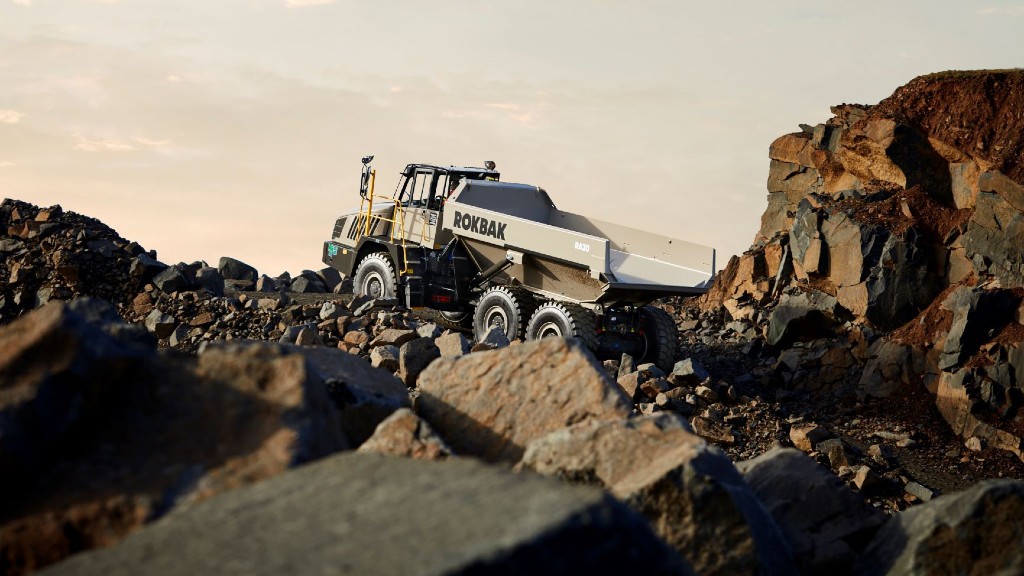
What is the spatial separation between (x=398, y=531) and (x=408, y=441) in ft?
4.75

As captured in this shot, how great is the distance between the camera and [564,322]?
1423cm

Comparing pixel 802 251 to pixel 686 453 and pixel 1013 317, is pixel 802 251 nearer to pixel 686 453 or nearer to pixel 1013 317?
pixel 1013 317

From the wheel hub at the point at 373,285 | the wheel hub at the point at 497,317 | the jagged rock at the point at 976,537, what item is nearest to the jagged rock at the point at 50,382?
the jagged rock at the point at 976,537

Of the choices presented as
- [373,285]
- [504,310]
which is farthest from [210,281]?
[504,310]

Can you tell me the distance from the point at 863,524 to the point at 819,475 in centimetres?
38

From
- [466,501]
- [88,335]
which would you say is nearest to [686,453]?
[466,501]

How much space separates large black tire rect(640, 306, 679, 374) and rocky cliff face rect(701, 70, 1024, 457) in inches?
101

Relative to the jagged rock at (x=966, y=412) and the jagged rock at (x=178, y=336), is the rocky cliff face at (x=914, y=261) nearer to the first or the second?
the jagged rock at (x=966, y=412)

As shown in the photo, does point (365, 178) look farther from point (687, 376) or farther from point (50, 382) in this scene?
point (50, 382)

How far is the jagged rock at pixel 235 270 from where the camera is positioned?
23719 mm

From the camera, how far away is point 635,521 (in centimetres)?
340

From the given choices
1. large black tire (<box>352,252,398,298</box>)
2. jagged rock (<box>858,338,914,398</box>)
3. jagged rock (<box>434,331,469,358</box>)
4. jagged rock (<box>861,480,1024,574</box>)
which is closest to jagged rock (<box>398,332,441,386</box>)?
jagged rock (<box>434,331,469,358</box>)

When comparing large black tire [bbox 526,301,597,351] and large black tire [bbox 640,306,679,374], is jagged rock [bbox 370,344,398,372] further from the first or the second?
large black tire [bbox 640,306,679,374]

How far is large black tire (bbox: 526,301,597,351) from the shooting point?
14.1 m
